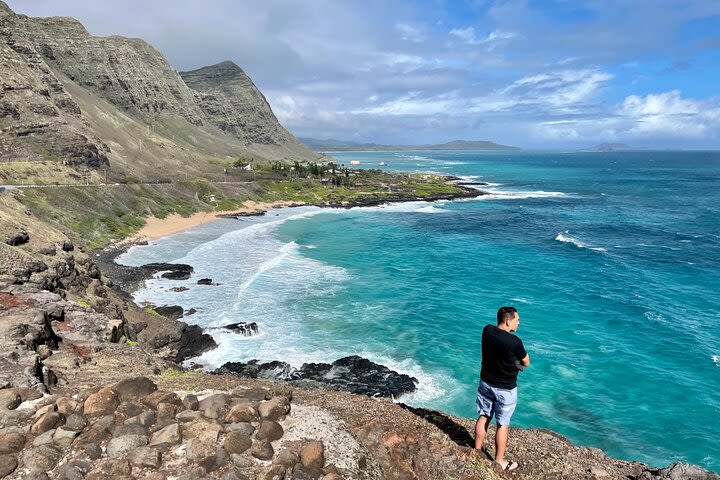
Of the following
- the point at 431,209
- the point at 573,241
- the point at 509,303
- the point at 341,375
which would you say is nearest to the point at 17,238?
the point at 341,375

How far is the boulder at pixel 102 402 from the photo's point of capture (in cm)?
952

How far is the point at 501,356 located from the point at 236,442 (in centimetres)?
523

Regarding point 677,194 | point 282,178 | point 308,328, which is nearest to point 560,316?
point 308,328

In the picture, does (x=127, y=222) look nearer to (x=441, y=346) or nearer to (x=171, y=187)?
(x=171, y=187)

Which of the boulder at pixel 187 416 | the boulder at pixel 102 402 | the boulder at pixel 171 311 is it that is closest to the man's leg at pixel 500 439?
the boulder at pixel 187 416

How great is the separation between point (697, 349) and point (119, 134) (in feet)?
380

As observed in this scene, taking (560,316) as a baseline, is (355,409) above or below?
above

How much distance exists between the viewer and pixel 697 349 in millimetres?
28031

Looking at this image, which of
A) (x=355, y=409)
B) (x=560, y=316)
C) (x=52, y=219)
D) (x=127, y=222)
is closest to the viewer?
(x=355, y=409)

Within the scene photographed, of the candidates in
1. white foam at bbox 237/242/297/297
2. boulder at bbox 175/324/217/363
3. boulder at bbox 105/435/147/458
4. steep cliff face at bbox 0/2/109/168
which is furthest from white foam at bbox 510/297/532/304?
steep cliff face at bbox 0/2/109/168

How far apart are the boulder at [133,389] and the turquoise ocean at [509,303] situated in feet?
48.1

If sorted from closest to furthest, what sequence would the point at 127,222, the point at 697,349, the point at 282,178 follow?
the point at 697,349, the point at 127,222, the point at 282,178

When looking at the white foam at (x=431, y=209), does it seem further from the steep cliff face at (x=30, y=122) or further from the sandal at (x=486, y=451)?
the sandal at (x=486, y=451)

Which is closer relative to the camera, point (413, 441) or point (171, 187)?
point (413, 441)
